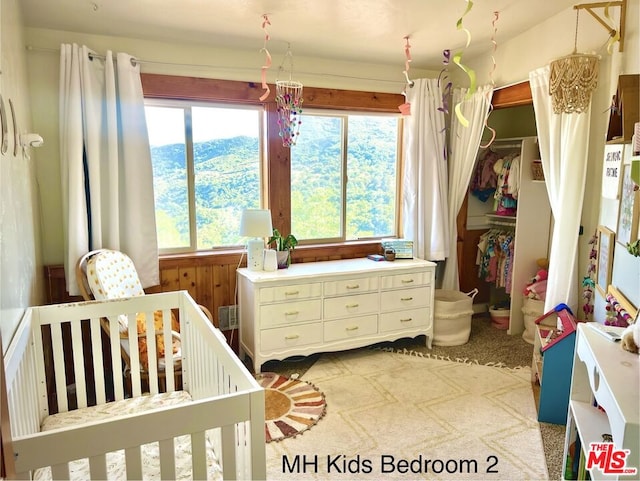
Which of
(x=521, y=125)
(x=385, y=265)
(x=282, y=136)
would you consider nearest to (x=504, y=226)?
(x=521, y=125)

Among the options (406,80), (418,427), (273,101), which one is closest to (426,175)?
(406,80)

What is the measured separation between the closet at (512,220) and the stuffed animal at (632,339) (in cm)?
242

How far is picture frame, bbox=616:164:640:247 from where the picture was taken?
195cm

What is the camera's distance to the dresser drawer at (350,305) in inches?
127

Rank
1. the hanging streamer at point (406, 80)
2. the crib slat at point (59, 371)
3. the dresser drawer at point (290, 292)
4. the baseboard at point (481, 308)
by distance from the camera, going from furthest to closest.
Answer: the baseboard at point (481, 308)
the hanging streamer at point (406, 80)
the dresser drawer at point (290, 292)
the crib slat at point (59, 371)

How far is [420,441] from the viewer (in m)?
2.32

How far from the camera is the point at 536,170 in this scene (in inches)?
149

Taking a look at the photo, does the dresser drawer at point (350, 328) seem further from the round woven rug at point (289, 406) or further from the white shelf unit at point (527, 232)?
the white shelf unit at point (527, 232)

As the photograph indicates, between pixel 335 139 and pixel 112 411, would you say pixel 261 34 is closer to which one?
pixel 335 139

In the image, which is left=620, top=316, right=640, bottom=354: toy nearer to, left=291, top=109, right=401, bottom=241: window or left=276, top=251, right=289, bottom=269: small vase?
left=276, top=251, right=289, bottom=269: small vase

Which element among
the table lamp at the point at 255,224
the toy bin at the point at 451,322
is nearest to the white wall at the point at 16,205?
the table lamp at the point at 255,224

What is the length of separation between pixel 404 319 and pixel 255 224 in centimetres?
139

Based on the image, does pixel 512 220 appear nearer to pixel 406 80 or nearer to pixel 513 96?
pixel 513 96

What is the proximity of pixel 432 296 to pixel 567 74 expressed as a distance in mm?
1819
